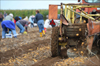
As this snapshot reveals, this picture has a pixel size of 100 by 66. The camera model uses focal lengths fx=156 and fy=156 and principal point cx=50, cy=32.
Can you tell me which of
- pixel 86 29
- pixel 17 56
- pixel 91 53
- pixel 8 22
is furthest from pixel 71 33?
pixel 8 22

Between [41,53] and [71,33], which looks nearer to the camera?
[71,33]

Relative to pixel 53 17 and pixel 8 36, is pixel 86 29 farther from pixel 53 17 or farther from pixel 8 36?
pixel 8 36

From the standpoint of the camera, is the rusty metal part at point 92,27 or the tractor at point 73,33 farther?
the tractor at point 73,33

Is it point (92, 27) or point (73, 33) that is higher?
point (92, 27)

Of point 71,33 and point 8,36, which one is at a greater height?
point 71,33

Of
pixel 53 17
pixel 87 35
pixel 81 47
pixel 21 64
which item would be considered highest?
pixel 53 17

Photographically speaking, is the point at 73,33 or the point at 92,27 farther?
the point at 73,33

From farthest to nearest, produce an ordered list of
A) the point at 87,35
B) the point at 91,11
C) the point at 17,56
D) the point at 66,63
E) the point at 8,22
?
the point at 8,22 → the point at 91,11 → the point at 17,56 → the point at 87,35 → the point at 66,63

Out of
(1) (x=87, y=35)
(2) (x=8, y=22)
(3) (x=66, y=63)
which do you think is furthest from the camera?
(2) (x=8, y=22)

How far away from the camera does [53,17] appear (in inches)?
173

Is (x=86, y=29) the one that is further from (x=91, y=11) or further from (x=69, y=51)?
(x=91, y=11)

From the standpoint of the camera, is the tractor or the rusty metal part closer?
the rusty metal part

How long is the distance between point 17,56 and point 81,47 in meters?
2.07

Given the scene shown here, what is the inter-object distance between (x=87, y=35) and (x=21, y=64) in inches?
78.2
